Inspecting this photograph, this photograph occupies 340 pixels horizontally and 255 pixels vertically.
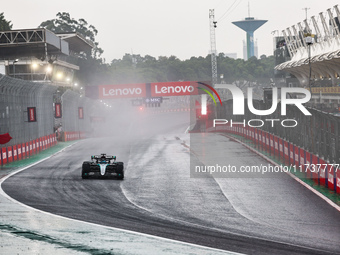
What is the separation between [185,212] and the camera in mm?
15836

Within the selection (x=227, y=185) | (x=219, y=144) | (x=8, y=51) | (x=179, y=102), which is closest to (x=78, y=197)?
(x=227, y=185)

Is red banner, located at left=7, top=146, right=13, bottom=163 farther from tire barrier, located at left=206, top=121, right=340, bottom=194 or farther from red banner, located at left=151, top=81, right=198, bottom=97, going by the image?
red banner, located at left=151, top=81, right=198, bottom=97

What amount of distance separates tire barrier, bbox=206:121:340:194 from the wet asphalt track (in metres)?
0.91

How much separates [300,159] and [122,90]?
58388 millimetres

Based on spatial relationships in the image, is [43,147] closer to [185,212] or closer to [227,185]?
[227,185]

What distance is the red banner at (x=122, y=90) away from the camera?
7975 centimetres

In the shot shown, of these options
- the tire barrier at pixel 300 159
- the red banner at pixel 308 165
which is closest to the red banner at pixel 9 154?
the tire barrier at pixel 300 159

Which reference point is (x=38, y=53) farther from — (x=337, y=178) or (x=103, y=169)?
(x=337, y=178)

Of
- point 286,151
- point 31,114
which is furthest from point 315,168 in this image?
point 31,114

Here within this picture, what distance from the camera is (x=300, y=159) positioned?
23750 mm

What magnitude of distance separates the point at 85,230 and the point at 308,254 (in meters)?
5.15

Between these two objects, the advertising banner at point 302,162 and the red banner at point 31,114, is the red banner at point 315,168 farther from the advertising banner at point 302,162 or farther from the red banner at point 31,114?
the red banner at point 31,114

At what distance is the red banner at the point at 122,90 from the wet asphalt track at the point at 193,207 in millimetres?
53521

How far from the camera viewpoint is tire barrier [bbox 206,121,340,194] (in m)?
19.3
